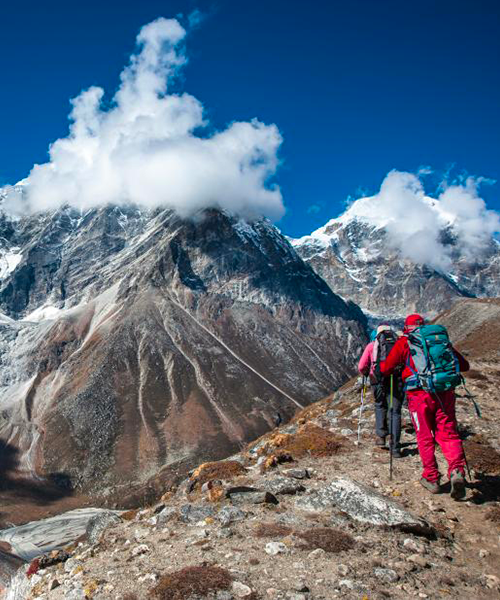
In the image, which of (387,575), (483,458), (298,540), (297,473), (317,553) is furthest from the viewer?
(483,458)

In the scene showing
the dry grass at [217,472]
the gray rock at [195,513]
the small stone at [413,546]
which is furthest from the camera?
the dry grass at [217,472]

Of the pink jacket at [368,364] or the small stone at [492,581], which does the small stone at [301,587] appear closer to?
the small stone at [492,581]

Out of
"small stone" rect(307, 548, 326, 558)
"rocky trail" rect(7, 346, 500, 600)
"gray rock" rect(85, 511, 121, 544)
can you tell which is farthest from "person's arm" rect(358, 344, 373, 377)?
"gray rock" rect(85, 511, 121, 544)

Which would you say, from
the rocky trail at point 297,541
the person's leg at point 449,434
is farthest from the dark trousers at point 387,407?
the person's leg at point 449,434

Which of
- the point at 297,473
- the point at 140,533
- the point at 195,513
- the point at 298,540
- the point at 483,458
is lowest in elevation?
the point at 140,533

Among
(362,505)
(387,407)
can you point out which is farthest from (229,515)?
(387,407)

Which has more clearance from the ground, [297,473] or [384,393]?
[384,393]

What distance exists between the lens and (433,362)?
1220cm

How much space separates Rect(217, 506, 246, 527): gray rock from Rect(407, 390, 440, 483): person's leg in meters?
4.68

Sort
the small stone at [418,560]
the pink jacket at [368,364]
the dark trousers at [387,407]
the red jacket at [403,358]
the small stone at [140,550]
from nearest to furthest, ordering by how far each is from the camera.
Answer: the small stone at [418,560], the small stone at [140,550], the red jacket at [403,358], the dark trousers at [387,407], the pink jacket at [368,364]

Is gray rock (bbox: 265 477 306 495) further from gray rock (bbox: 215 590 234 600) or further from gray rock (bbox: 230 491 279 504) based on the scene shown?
gray rock (bbox: 215 590 234 600)

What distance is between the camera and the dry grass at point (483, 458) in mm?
13961

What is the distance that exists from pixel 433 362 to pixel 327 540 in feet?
16.6

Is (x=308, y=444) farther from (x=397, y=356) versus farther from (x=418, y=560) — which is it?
(x=418, y=560)
